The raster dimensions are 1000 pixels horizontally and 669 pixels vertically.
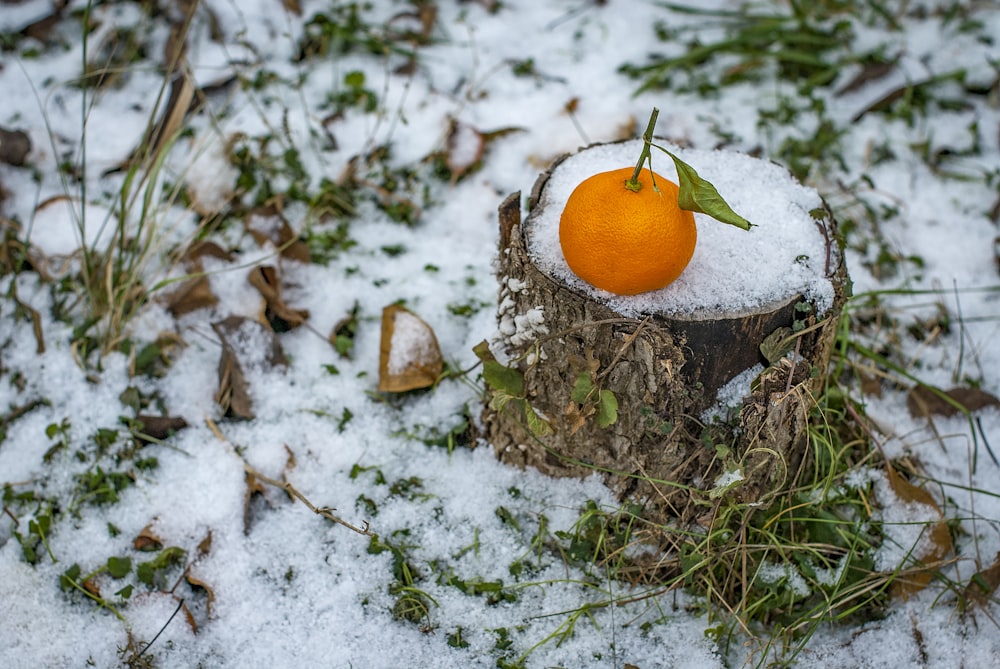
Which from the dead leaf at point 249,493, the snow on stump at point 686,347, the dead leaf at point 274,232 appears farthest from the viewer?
the dead leaf at point 274,232

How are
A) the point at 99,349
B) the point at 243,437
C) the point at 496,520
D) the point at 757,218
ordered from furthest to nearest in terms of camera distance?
the point at 99,349
the point at 243,437
the point at 496,520
the point at 757,218

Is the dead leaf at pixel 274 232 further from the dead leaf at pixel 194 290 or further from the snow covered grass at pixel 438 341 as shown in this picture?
the dead leaf at pixel 194 290

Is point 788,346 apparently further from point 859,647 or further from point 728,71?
point 728,71

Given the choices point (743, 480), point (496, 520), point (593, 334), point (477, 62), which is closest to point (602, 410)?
point (593, 334)

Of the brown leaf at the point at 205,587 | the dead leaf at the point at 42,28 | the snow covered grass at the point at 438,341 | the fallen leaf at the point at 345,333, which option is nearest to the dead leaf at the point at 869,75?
the snow covered grass at the point at 438,341

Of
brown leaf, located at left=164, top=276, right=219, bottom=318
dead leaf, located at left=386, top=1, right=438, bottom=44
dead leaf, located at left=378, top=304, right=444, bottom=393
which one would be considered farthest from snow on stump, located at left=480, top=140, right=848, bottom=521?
dead leaf, located at left=386, top=1, right=438, bottom=44

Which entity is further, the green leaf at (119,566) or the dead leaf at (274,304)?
the dead leaf at (274,304)
